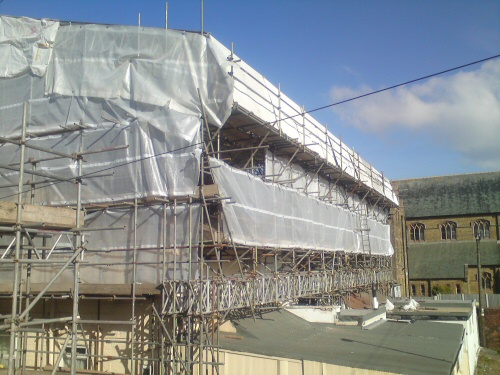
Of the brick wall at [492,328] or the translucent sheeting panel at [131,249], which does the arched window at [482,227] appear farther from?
the translucent sheeting panel at [131,249]

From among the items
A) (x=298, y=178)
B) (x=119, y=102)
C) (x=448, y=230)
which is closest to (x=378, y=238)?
(x=298, y=178)

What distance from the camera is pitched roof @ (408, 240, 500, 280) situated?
4334 centimetres

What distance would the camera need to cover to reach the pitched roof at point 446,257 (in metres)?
43.3

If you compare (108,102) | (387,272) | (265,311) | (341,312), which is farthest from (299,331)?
(387,272)

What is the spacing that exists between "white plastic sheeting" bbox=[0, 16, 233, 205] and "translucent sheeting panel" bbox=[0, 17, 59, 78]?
0.12 feet

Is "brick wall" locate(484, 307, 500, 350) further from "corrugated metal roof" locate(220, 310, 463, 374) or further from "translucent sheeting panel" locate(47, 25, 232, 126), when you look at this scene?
"translucent sheeting panel" locate(47, 25, 232, 126)

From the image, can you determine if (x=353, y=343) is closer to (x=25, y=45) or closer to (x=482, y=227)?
(x=25, y=45)

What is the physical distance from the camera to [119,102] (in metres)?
14.4

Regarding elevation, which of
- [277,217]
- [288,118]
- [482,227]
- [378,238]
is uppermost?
[288,118]

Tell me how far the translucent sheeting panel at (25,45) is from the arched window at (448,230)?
1639 inches

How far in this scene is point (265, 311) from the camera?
17.3 m

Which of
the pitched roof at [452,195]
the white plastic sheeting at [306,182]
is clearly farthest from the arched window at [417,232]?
the white plastic sheeting at [306,182]

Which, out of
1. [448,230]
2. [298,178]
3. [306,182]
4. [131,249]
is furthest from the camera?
[448,230]

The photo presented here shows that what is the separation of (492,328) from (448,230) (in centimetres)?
1974
